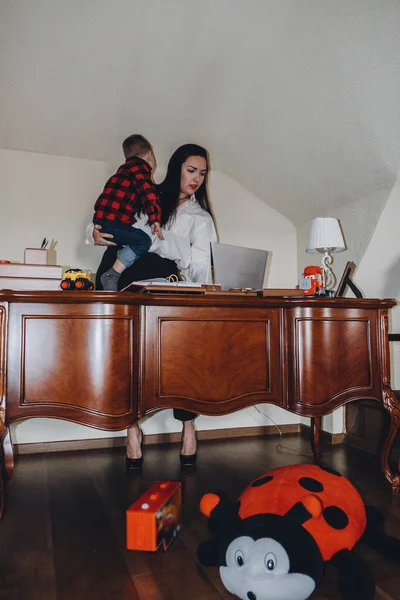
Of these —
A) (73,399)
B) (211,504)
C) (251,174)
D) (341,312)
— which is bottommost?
(211,504)

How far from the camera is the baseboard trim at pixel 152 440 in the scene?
2.35 m

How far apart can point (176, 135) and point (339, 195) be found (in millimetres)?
956

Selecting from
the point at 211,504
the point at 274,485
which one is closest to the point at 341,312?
the point at 274,485

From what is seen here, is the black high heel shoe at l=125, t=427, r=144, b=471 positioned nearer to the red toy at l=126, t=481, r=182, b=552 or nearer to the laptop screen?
the red toy at l=126, t=481, r=182, b=552

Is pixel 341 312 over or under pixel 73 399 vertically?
over

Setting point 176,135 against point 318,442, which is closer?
point 318,442

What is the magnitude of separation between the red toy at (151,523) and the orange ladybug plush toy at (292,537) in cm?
11

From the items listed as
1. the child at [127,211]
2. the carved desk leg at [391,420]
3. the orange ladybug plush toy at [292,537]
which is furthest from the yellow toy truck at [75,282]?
the carved desk leg at [391,420]

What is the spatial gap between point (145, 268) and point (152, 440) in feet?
3.38

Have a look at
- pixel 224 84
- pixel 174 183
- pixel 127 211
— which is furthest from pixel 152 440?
pixel 224 84

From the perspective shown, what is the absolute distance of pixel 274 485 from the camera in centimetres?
125

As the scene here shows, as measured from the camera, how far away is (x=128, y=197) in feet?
6.68

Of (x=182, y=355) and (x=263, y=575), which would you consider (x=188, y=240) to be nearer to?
(x=182, y=355)

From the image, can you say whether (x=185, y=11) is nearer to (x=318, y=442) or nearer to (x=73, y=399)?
(x=73, y=399)
